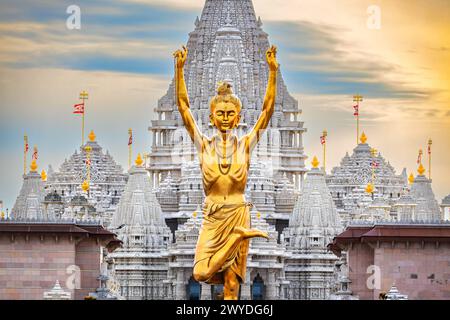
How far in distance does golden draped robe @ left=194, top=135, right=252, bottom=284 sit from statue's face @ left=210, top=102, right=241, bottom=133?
→ 13 centimetres

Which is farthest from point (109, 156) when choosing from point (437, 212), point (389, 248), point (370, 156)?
point (389, 248)

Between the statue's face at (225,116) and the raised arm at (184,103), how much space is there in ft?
0.69

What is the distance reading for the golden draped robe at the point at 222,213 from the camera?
20297mm

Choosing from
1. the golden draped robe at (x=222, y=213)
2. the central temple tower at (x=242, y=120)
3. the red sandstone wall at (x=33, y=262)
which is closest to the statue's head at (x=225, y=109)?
the golden draped robe at (x=222, y=213)

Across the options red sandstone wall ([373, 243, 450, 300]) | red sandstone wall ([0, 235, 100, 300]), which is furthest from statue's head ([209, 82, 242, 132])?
red sandstone wall ([373, 243, 450, 300])

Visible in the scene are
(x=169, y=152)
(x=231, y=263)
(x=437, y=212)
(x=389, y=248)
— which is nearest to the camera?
(x=231, y=263)

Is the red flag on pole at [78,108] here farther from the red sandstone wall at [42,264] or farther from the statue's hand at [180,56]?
the statue's hand at [180,56]

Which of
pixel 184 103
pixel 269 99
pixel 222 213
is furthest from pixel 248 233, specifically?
pixel 184 103

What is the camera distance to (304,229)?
11306 centimetres

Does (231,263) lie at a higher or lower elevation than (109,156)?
lower

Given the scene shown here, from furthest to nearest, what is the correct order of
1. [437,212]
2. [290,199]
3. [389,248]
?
[290,199], [437,212], [389,248]

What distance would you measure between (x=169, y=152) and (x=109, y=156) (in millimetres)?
6067

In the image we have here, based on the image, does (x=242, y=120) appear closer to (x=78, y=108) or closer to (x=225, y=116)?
(x=78, y=108)
